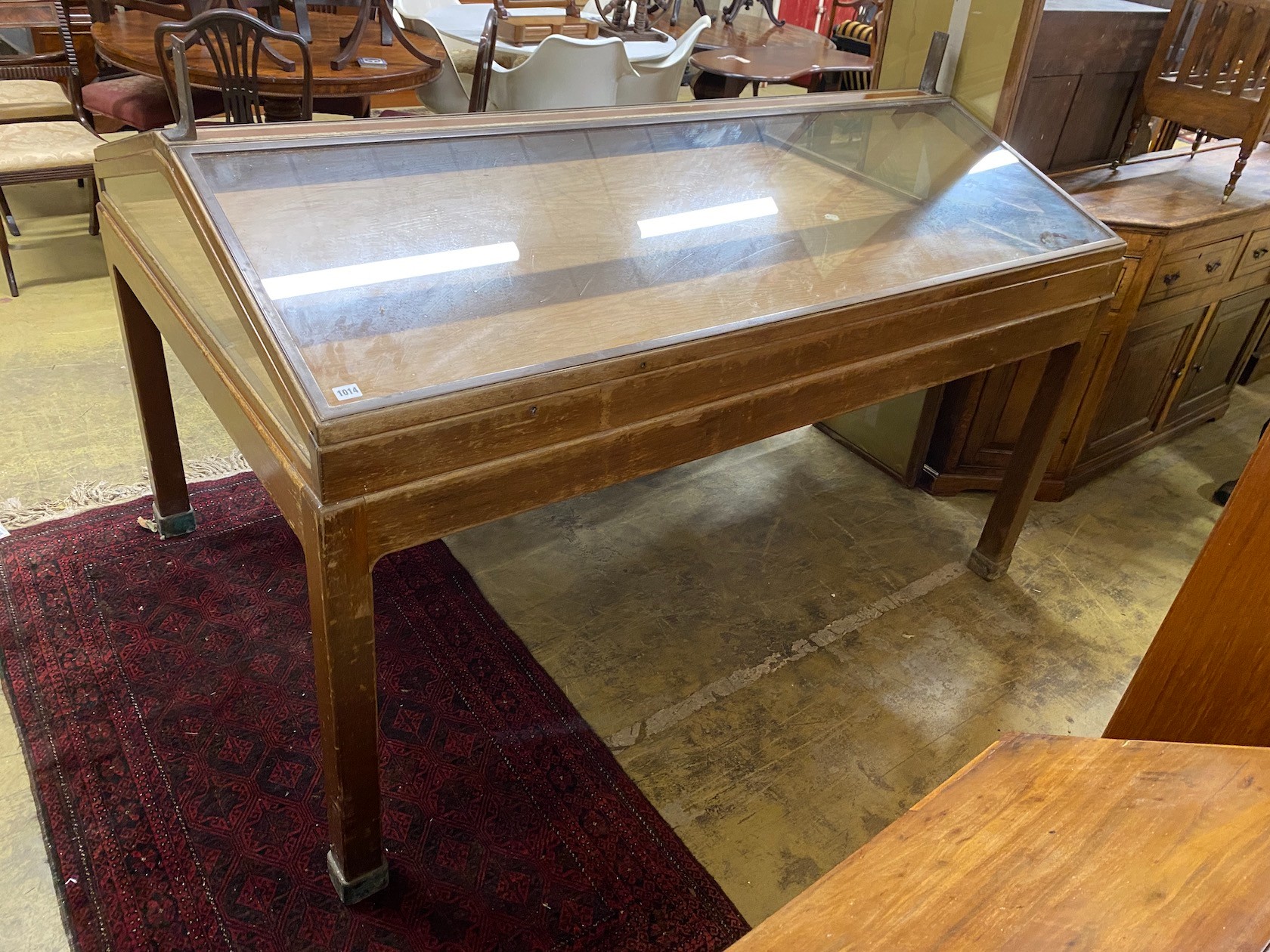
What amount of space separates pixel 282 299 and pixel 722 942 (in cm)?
129

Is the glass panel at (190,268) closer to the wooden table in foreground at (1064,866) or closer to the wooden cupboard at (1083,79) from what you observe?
the wooden table in foreground at (1064,866)

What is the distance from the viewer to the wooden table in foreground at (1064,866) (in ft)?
2.36

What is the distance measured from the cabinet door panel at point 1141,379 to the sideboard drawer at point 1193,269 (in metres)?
0.11

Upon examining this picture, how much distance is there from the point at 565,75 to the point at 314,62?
110 cm

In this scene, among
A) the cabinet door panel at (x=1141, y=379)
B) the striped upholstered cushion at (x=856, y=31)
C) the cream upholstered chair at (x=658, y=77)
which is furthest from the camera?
the striped upholstered cushion at (x=856, y=31)

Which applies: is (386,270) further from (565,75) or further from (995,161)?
(565,75)

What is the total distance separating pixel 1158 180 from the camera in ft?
9.50

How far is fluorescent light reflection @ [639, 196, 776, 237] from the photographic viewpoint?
5.87 feet

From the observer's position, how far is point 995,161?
2.29 m

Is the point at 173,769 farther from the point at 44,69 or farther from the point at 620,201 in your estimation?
the point at 44,69

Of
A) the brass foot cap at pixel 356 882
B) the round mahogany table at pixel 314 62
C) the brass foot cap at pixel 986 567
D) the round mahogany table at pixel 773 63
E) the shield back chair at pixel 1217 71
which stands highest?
the shield back chair at pixel 1217 71

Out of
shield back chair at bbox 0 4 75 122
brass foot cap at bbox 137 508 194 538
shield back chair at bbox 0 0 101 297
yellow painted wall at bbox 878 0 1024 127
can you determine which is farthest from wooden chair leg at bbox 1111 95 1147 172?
shield back chair at bbox 0 4 75 122

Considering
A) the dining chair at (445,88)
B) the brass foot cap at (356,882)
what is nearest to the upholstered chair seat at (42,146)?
the dining chair at (445,88)

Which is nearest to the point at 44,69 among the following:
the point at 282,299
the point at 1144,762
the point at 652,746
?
the point at 282,299
